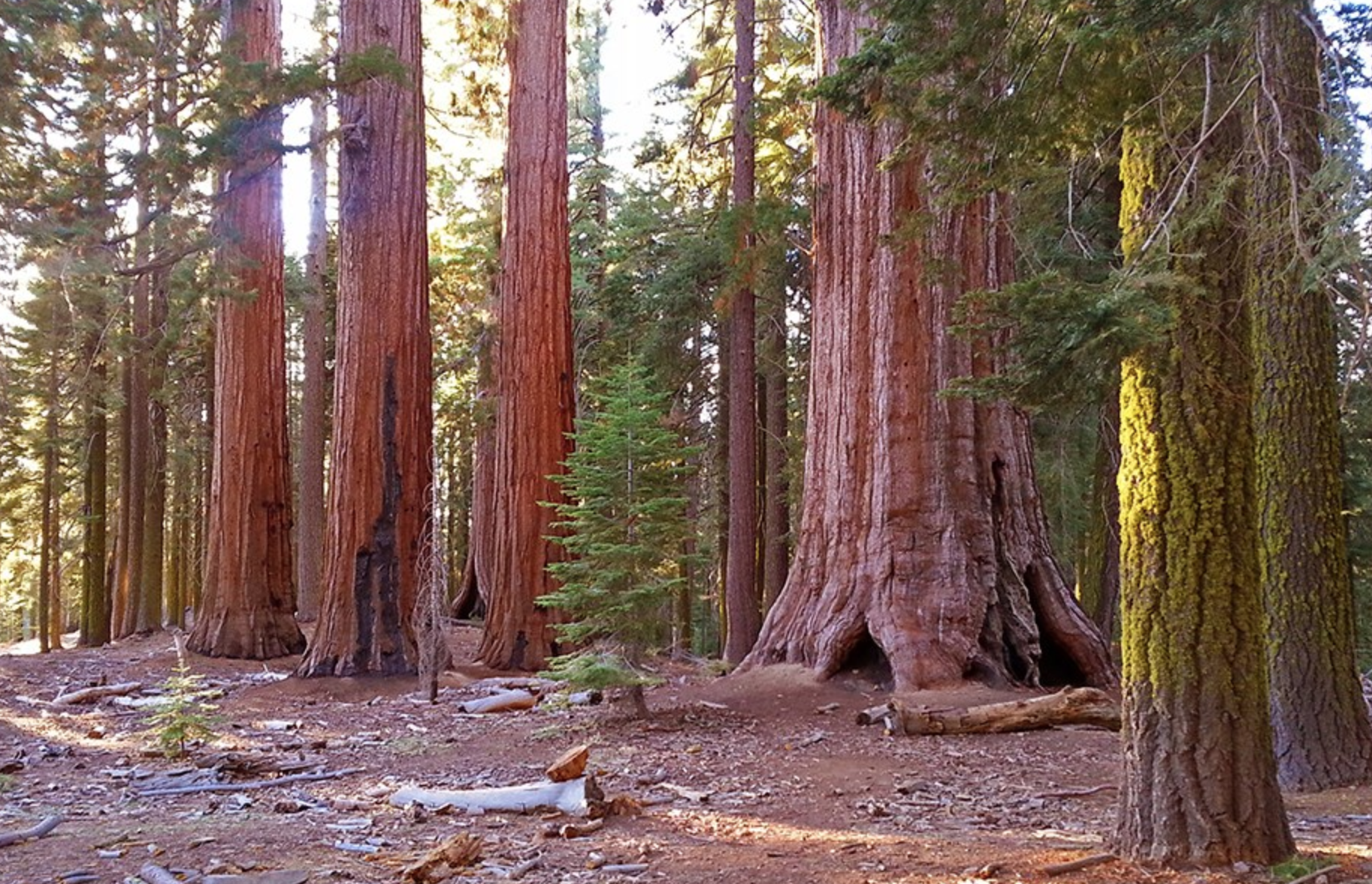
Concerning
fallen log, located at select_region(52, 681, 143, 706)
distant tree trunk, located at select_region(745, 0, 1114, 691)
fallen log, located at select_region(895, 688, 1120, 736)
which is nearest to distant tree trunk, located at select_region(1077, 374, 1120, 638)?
distant tree trunk, located at select_region(745, 0, 1114, 691)

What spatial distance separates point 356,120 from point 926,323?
23.6 ft

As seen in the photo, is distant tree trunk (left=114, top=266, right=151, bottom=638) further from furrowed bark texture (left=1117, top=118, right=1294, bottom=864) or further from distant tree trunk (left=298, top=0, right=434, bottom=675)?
furrowed bark texture (left=1117, top=118, right=1294, bottom=864)

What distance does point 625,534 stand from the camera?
8727 millimetres

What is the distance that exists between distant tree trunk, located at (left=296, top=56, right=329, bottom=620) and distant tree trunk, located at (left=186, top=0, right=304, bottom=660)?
4341 millimetres

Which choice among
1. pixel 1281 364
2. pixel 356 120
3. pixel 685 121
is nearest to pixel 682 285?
pixel 685 121

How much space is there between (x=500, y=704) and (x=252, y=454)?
251 inches

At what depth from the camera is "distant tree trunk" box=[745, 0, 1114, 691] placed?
29.9 feet

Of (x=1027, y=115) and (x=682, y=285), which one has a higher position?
(x=682, y=285)

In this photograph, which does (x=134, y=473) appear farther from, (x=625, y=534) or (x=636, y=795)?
(x=636, y=795)

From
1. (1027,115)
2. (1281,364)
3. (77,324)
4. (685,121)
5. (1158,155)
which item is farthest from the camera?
(685,121)

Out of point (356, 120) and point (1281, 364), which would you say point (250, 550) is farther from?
point (1281, 364)

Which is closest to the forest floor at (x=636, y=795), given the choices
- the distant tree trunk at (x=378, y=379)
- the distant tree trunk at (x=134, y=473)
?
the distant tree trunk at (x=378, y=379)

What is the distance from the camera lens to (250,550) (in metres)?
14.2

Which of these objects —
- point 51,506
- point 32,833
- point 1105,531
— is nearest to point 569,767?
point 32,833
